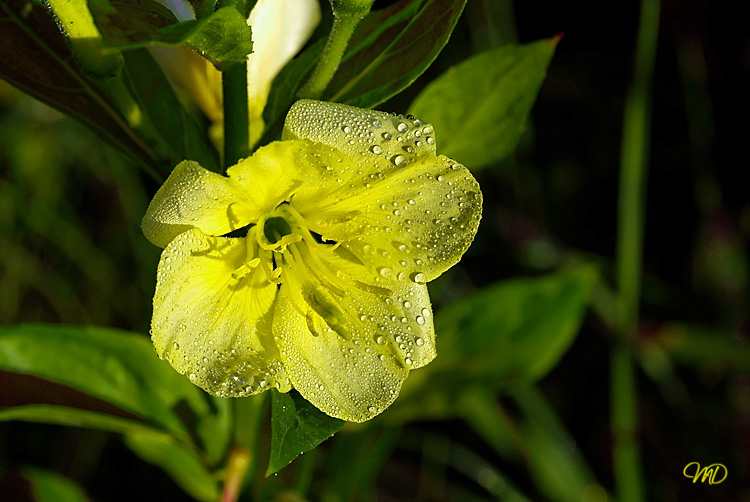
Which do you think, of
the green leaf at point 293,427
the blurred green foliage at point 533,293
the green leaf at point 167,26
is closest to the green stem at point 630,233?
the blurred green foliage at point 533,293

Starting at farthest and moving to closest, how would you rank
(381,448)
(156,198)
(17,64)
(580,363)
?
1. (580,363)
2. (381,448)
3. (17,64)
4. (156,198)

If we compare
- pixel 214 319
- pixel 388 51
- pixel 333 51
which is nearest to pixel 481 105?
pixel 388 51

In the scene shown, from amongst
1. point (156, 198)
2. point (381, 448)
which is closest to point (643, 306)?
point (381, 448)

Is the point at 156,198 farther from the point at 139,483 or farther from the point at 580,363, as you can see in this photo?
the point at 580,363

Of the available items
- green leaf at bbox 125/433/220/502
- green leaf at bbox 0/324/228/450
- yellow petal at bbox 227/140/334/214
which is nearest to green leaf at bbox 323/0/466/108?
yellow petal at bbox 227/140/334/214

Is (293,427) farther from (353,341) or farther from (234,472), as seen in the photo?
(234,472)

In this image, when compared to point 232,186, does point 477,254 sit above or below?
below

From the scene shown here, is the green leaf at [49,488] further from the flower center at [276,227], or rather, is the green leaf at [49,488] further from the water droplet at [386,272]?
the water droplet at [386,272]

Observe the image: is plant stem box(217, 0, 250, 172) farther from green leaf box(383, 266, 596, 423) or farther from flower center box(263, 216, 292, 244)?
green leaf box(383, 266, 596, 423)
